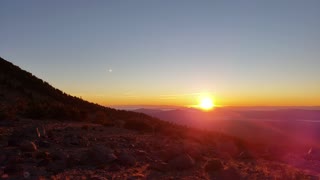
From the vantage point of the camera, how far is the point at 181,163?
13180 millimetres

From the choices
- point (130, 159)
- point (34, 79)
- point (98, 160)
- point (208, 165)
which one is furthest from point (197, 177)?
point (34, 79)

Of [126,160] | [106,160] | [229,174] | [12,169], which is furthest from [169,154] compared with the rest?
[12,169]

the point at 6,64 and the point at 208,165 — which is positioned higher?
the point at 6,64

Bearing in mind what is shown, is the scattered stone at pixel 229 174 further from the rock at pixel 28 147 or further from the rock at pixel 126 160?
the rock at pixel 28 147

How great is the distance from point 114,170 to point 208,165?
335 cm

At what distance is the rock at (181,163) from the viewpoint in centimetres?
1301

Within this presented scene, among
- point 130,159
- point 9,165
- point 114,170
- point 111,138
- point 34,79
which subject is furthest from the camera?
point 34,79

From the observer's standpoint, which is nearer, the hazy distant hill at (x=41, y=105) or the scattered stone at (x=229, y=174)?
the scattered stone at (x=229, y=174)

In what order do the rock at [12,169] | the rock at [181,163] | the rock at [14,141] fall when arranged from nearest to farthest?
the rock at [12,169] → the rock at [181,163] → the rock at [14,141]

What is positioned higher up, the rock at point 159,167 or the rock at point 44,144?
the rock at point 44,144

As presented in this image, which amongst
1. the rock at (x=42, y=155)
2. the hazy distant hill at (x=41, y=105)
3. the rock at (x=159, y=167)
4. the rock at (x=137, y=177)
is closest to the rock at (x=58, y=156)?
the rock at (x=42, y=155)

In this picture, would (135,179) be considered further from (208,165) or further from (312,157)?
(312,157)

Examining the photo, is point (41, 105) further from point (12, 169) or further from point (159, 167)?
point (12, 169)

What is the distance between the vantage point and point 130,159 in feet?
42.0
